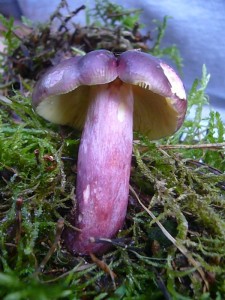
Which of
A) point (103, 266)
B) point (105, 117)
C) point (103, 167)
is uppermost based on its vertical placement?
point (105, 117)

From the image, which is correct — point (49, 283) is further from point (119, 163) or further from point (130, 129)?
point (130, 129)

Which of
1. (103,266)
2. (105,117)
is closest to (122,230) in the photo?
(103,266)

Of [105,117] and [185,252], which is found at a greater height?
[105,117]

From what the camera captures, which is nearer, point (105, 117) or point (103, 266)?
point (103, 266)

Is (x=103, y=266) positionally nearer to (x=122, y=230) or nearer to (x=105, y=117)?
(x=122, y=230)

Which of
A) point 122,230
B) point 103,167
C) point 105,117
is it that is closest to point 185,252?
point 122,230

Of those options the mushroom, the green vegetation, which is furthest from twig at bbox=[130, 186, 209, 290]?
the mushroom
